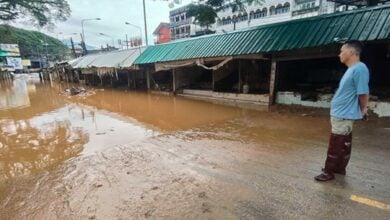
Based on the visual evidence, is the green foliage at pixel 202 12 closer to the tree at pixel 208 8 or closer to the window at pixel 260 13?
the tree at pixel 208 8

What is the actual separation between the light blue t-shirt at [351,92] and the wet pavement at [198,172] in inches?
40.6

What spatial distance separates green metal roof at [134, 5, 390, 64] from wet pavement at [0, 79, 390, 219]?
8.40 feet

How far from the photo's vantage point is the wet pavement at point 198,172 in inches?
122

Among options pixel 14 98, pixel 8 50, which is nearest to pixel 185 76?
pixel 14 98

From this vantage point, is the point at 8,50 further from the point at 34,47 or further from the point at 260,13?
the point at 260,13

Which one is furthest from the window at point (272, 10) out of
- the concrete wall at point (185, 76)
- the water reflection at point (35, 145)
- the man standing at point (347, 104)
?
the man standing at point (347, 104)

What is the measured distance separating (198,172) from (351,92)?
8.77ft

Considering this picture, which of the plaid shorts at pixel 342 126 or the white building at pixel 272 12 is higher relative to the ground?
the white building at pixel 272 12

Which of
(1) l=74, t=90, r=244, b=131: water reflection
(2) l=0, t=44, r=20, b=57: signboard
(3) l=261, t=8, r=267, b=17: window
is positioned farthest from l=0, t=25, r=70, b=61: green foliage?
(1) l=74, t=90, r=244, b=131: water reflection

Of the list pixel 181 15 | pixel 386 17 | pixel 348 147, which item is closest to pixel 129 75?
pixel 386 17

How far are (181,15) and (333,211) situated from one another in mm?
52723

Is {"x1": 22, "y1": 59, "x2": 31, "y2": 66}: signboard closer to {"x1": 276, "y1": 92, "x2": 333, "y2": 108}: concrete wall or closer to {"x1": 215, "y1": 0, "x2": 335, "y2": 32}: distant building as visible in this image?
{"x1": 215, "y1": 0, "x2": 335, "y2": 32}: distant building

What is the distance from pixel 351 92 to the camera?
10.4 feet

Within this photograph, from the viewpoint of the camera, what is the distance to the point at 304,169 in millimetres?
4051
